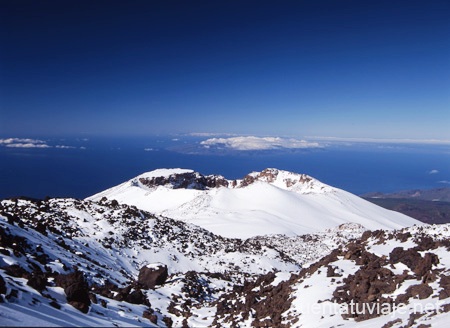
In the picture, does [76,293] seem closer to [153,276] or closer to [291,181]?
[153,276]

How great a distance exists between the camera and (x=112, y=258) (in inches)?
915

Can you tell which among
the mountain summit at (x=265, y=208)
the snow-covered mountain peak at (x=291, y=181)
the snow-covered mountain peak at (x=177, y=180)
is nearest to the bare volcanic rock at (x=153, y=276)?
the mountain summit at (x=265, y=208)

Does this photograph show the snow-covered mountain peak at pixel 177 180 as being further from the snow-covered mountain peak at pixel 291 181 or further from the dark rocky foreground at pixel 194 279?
the dark rocky foreground at pixel 194 279

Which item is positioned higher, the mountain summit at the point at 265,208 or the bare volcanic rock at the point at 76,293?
the bare volcanic rock at the point at 76,293

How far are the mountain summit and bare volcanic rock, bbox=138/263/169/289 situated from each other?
91.1 ft

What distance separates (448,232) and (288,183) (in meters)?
78.2

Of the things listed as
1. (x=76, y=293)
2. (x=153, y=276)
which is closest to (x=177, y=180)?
(x=153, y=276)

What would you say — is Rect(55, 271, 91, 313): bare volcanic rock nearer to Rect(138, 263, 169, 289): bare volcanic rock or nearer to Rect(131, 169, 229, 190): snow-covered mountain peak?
Rect(138, 263, 169, 289): bare volcanic rock

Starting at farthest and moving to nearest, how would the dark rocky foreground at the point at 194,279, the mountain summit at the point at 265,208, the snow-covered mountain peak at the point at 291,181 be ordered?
the snow-covered mountain peak at the point at 291,181, the mountain summit at the point at 265,208, the dark rocky foreground at the point at 194,279

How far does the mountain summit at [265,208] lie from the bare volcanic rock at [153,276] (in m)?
27.8

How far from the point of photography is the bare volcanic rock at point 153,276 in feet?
63.0

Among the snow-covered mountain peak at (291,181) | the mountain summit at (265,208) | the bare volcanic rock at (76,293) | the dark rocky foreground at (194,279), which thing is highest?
the bare volcanic rock at (76,293)

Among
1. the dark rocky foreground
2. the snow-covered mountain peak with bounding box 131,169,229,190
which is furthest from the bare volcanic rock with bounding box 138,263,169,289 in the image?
the snow-covered mountain peak with bounding box 131,169,229,190

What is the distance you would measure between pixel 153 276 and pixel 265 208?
4836cm
